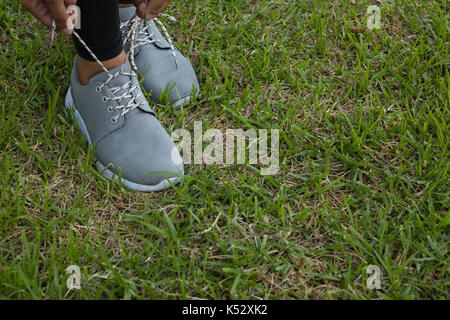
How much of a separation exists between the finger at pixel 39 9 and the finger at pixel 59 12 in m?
0.03

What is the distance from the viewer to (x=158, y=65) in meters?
1.58

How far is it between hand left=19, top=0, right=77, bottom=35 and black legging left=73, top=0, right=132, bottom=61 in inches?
3.7

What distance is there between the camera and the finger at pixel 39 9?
3.50ft

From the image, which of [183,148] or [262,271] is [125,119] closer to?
[183,148]

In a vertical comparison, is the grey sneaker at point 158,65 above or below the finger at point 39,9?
A: below

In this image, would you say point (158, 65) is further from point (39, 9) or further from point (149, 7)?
point (39, 9)

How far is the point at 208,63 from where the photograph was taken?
172cm

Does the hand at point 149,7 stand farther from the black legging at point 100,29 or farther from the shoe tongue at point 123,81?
the shoe tongue at point 123,81

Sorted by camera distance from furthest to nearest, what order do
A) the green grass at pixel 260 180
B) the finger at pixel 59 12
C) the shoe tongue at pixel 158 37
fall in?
the shoe tongue at pixel 158 37 → the green grass at pixel 260 180 → the finger at pixel 59 12

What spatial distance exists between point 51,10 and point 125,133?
1.44ft

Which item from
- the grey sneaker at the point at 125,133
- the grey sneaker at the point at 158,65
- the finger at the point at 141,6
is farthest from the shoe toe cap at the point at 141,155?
the finger at the point at 141,6

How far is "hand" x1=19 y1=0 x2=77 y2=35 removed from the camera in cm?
104
